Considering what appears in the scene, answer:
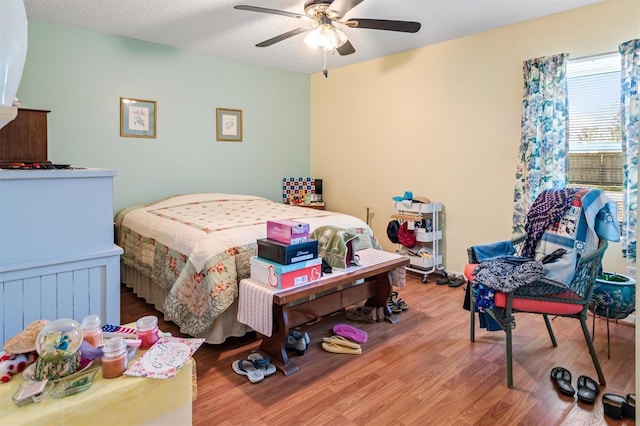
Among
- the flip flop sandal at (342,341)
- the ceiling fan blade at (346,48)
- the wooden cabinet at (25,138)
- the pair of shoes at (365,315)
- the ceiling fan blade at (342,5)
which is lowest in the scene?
the flip flop sandal at (342,341)

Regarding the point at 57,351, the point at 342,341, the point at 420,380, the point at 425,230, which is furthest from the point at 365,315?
the point at 57,351

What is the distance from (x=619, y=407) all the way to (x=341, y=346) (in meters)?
1.41

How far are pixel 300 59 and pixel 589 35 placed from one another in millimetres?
2866

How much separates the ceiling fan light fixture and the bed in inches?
53.4

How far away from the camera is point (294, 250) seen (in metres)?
2.23

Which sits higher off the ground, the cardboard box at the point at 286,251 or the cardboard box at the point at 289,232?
the cardboard box at the point at 289,232

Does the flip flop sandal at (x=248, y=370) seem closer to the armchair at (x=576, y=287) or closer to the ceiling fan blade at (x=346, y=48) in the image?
the armchair at (x=576, y=287)

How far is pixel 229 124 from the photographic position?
4.66 metres

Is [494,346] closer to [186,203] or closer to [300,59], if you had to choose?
[186,203]

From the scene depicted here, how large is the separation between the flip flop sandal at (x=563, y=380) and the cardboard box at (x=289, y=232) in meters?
1.55

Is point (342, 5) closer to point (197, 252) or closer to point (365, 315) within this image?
point (197, 252)

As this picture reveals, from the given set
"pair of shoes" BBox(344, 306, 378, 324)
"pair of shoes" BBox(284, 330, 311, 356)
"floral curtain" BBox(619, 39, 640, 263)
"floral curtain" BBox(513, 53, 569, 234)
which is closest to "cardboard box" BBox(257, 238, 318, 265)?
"pair of shoes" BBox(284, 330, 311, 356)

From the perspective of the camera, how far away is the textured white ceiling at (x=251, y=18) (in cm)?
301

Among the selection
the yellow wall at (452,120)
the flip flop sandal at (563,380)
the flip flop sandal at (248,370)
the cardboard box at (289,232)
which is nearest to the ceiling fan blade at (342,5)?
the cardboard box at (289,232)
